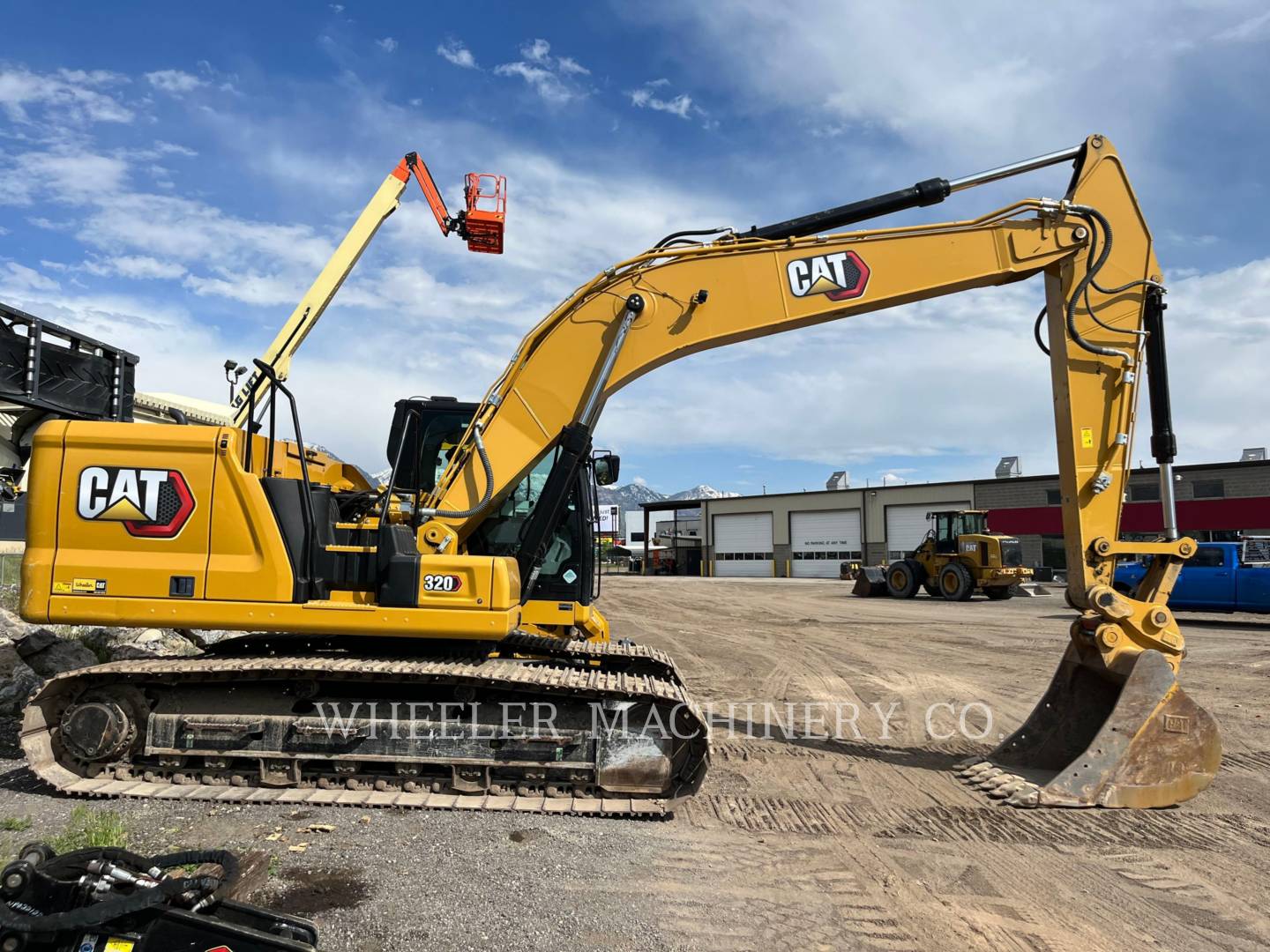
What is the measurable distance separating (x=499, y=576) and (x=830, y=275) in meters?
3.38

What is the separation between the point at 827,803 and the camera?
220 inches

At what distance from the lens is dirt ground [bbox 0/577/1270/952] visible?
3.74 metres

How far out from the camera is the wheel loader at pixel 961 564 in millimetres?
26391

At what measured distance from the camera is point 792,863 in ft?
14.9

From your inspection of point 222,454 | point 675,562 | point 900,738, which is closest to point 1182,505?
point 675,562

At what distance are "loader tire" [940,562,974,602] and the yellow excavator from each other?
2118cm

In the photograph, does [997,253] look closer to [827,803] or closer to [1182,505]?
[827,803]

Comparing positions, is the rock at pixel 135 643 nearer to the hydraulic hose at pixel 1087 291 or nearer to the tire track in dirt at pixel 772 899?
the tire track in dirt at pixel 772 899

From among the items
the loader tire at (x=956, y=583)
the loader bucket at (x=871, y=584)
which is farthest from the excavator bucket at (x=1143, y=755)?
the loader bucket at (x=871, y=584)

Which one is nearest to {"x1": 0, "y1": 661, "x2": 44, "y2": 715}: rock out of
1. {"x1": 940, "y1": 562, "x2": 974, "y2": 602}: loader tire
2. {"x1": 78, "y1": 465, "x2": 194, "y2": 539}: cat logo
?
{"x1": 78, "y1": 465, "x2": 194, "y2": 539}: cat logo

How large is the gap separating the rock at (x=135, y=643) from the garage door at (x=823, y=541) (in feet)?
147

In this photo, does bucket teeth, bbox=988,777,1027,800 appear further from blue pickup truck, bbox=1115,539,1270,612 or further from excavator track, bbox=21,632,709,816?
blue pickup truck, bbox=1115,539,1270,612

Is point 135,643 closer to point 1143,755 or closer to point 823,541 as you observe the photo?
point 1143,755

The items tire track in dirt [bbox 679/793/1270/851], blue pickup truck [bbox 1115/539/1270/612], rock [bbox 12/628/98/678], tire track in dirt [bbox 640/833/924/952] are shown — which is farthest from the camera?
blue pickup truck [bbox 1115/539/1270/612]
